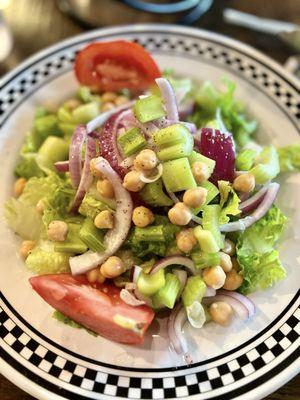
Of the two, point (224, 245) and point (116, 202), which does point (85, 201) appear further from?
point (224, 245)

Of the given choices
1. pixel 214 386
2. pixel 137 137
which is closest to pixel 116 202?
pixel 137 137

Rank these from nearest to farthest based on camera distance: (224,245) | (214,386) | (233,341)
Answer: (214,386), (233,341), (224,245)

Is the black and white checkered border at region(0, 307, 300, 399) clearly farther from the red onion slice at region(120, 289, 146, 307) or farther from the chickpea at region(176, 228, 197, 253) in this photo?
the chickpea at region(176, 228, 197, 253)

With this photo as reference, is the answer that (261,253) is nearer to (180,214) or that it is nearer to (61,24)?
(180,214)

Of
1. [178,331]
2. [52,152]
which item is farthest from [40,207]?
[178,331]

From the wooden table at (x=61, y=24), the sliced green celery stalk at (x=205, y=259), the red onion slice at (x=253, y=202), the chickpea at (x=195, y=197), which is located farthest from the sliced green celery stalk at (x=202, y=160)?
the wooden table at (x=61, y=24)

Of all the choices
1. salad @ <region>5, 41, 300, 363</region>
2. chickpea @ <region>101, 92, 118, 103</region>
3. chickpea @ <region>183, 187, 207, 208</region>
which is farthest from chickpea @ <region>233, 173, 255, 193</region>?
chickpea @ <region>101, 92, 118, 103</region>

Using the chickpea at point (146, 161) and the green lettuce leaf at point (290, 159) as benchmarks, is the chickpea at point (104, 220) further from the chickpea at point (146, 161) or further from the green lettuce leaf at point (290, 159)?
the green lettuce leaf at point (290, 159)

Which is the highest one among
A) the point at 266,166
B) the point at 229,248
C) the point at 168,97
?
the point at 168,97
